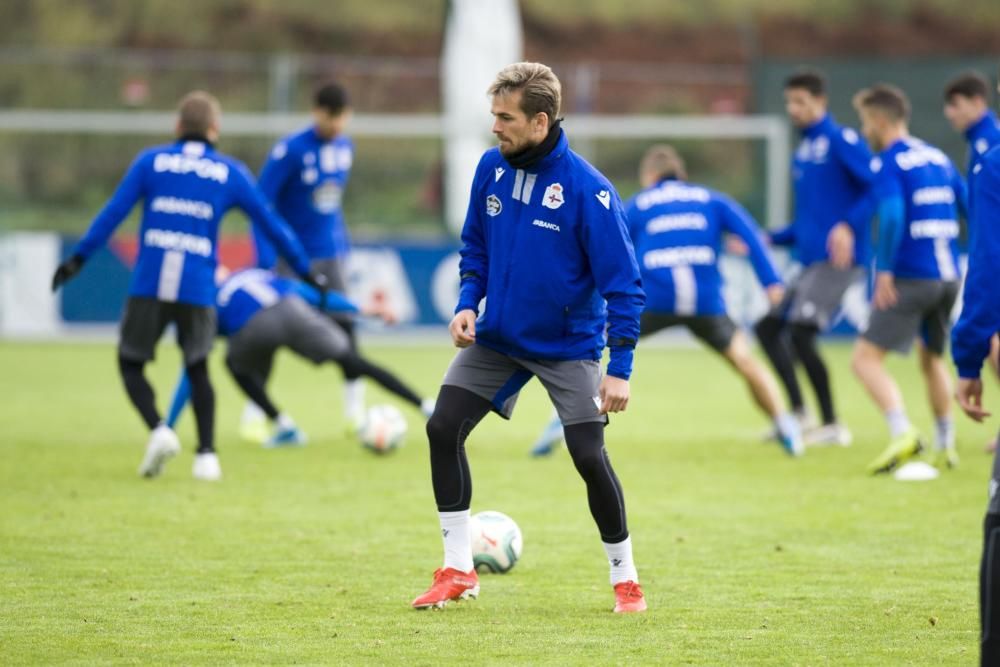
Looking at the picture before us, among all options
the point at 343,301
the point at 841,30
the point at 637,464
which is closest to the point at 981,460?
the point at 637,464

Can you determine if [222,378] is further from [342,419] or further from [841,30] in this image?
[841,30]

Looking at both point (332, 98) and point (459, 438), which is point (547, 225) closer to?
point (459, 438)

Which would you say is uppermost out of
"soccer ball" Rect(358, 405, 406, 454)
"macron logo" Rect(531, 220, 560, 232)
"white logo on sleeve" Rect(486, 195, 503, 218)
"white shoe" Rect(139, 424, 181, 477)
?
"white logo on sleeve" Rect(486, 195, 503, 218)

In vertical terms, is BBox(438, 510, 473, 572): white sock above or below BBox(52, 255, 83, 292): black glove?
below

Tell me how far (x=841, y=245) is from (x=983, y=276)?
18.1ft

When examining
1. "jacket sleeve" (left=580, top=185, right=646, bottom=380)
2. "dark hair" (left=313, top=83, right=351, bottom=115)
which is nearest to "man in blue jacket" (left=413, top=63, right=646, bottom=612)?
"jacket sleeve" (left=580, top=185, right=646, bottom=380)

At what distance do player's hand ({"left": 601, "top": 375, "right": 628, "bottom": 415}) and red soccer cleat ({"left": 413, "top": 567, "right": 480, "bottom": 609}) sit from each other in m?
0.76

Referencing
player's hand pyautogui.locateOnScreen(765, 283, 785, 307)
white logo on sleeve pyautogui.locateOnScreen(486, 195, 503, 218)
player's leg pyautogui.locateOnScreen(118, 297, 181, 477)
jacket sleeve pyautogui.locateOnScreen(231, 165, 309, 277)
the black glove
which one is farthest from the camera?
player's hand pyautogui.locateOnScreen(765, 283, 785, 307)

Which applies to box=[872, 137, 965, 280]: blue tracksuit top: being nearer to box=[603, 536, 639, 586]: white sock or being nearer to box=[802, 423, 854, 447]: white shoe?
box=[802, 423, 854, 447]: white shoe

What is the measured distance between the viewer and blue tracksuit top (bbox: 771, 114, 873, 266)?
1026cm

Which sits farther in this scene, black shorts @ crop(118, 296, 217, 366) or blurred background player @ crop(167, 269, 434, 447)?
blurred background player @ crop(167, 269, 434, 447)

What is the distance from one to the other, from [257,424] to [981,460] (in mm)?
4766

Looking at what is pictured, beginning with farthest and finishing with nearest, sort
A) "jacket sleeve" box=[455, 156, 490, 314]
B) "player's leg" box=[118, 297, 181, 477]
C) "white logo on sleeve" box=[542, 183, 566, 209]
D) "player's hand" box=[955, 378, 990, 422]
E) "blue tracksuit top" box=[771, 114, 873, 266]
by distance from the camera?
"blue tracksuit top" box=[771, 114, 873, 266] < "player's leg" box=[118, 297, 181, 477] < "jacket sleeve" box=[455, 156, 490, 314] < "white logo on sleeve" box=[542, 183, 566, 209] < "player's hand" box=[955, 378, 990, 422]

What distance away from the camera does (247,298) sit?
9820mm
